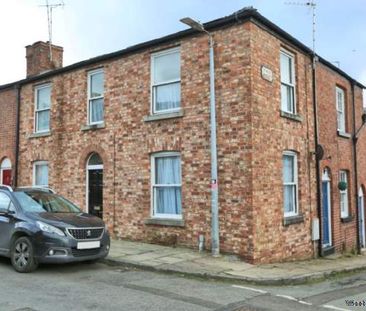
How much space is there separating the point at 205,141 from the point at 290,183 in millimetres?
2844

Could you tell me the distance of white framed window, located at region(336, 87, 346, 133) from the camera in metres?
16.5

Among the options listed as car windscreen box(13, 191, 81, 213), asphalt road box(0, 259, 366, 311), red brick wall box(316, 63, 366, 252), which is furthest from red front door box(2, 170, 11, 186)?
red brick wall box(316, 63, 366, 252)

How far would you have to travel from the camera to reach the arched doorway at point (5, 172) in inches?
698

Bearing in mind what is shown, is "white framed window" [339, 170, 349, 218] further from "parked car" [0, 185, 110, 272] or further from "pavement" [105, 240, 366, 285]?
"parked car" [0, 185, 110, 272]

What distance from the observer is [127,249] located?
11.9 metres

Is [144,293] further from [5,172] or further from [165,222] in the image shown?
[5,172]

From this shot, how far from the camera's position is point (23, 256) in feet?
30.6

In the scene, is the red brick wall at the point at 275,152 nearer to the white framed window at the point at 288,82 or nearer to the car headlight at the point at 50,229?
the white framed window at the point at 288,82

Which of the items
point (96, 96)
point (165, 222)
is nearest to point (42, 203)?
point (165, 222)

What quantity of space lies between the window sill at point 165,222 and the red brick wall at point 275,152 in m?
2.26

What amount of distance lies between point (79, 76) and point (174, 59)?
3.87 metres

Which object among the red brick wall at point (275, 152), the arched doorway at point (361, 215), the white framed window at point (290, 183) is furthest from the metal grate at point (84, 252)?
the arched doorway at point (361, 215)

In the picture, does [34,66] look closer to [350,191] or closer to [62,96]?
[62,96]

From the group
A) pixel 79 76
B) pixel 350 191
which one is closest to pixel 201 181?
pixel 79 76
